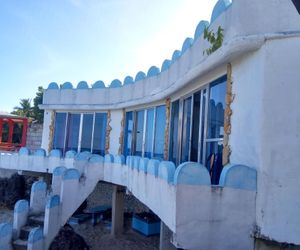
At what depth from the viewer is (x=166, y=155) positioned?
9016 mm

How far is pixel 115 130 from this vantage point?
12336 millimetres

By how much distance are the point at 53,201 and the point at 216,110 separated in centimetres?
551

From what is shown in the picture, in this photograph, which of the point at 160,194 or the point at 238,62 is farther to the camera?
the point at 238,62

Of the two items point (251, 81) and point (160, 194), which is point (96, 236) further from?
point (251, 81)

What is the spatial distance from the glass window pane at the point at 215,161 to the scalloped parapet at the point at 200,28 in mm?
2374

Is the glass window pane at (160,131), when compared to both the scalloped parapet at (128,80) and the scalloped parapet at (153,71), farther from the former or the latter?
the scalloped parapet at (128,80)

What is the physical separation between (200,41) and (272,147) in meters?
3.21

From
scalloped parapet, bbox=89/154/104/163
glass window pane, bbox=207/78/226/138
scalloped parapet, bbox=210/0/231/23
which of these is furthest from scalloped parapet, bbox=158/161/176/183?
scalloped parapet, bbox=89/154/104/163

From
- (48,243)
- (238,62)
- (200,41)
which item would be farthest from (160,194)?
(48,243)

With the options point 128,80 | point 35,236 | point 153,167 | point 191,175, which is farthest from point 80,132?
point 191,175

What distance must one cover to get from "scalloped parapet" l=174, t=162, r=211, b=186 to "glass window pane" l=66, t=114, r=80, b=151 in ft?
33.1

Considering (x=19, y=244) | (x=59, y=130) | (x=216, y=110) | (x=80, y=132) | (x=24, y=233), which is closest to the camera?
(x=216, y=110)

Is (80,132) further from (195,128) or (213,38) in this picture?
(213,38)

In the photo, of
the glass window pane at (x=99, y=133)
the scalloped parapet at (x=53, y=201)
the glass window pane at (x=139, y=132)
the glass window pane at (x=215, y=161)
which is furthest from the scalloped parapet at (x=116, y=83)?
the glass window pane at (x=215, y=161)
